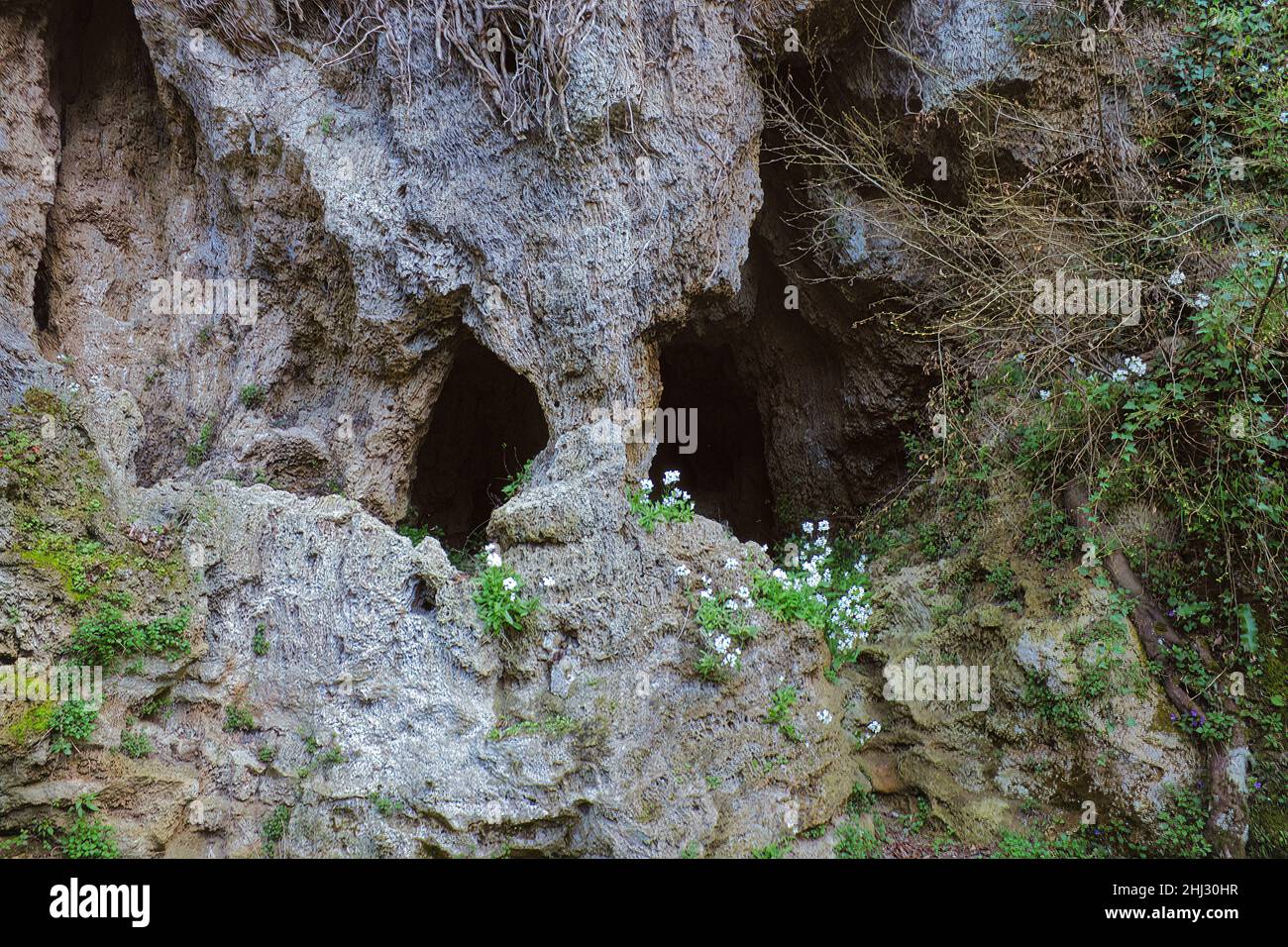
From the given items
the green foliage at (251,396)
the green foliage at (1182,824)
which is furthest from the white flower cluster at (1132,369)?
the green foliage at (251,396)

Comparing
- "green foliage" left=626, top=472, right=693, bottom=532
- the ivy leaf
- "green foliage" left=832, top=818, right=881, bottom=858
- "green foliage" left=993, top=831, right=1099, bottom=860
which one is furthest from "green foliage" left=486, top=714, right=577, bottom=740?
the ivy leaf

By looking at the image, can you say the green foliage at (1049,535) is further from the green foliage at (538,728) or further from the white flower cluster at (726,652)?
the green foliage at (538,728)

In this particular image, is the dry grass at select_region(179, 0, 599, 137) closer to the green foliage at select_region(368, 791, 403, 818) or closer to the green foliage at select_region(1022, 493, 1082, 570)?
the green foliage at select_region(1022, 493, 1082, 570)

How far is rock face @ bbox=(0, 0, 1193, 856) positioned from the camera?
185 inches

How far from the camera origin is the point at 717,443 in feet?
31.8

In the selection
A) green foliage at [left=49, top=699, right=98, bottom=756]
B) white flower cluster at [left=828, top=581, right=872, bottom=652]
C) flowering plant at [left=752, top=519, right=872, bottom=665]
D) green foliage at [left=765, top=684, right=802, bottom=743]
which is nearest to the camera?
green foliage at [left=49, top=699, right=98, bottom=756]

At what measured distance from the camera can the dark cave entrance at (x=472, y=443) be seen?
8055mm

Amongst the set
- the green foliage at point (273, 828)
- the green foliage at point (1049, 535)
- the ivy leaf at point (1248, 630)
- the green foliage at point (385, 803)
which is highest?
the green foliage at point (1049, 535)

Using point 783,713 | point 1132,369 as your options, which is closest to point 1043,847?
point 783,713

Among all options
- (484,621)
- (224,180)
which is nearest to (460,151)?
(224,180)

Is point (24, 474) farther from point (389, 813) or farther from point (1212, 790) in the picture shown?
point (1212, 790)

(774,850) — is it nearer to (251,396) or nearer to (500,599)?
(500,599)

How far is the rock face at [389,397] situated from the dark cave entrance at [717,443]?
1985mm

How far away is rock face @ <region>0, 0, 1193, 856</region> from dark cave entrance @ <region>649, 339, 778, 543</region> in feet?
6.51
